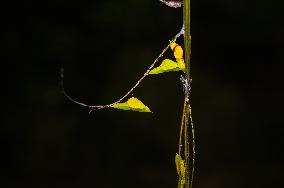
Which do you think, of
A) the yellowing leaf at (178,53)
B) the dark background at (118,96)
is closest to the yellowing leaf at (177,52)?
the yellowing leaf at (178,53)

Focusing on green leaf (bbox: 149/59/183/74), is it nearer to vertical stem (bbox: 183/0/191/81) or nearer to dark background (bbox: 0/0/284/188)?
vertical stem (bbox: 183/0/191/81)

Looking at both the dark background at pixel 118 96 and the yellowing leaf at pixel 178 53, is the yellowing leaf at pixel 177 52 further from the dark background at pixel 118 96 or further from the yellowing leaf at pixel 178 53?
the dark background at pixel 118 96

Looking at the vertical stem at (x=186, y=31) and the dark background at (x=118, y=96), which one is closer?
the vertical stem at (x=186, y=31)

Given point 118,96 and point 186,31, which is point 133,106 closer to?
point 186,31

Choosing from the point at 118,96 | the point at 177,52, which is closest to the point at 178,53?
the point at 177,52

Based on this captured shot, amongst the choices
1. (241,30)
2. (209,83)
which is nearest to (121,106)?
(209,83)

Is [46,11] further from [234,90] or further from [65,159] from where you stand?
[234,90]

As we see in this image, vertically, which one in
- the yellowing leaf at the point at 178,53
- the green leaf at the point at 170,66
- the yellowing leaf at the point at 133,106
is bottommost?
the yellowing leaf at the point at 133,106

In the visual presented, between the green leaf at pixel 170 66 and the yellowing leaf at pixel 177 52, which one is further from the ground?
the yellowing leaf at pixel 177 52
